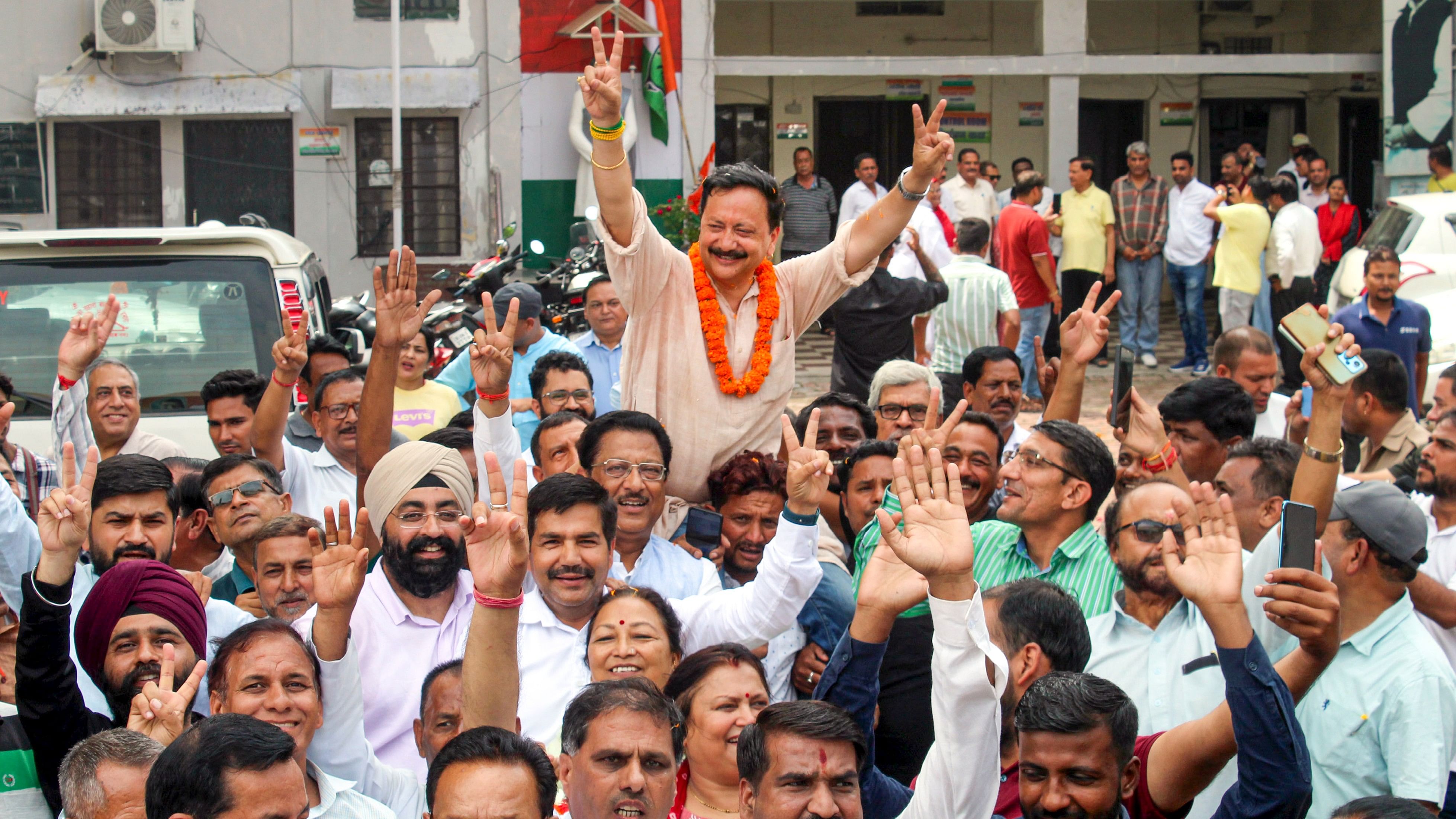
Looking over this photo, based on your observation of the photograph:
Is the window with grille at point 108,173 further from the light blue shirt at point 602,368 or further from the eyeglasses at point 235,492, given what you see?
the eyeglasses at point 235,492

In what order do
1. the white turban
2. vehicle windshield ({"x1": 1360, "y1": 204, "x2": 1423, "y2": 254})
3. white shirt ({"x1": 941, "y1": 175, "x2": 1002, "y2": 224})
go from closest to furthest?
the white turban, vehicle windshield ({"x1": 1360, "y1": 204, "x2": 1423, "y2": 254}), white shirt ({"x1": 941, "y1": 175, "x2": 1002, "y2": 224})

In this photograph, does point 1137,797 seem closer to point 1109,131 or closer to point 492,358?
point 492,358

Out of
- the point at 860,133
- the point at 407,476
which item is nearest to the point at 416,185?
the point at 860,133

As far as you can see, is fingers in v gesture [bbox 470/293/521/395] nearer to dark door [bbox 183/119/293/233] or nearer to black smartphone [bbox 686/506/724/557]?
black smartphone [bbox 686/506/724/557]

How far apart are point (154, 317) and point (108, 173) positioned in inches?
408

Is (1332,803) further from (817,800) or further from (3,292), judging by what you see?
(3,292)

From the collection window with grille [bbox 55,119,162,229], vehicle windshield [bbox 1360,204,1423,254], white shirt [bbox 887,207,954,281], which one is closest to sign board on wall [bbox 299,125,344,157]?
window with grille [bbox 55,119,162,229]

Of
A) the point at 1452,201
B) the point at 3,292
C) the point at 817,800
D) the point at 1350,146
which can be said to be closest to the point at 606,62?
the point at 817,800

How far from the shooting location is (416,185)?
15703 mm

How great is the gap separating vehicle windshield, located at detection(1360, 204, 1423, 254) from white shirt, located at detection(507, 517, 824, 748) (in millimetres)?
8370

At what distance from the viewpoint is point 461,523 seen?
3.26m

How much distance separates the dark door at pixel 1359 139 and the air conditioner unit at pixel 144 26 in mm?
13753

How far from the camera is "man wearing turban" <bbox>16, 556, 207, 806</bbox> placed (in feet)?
10.9

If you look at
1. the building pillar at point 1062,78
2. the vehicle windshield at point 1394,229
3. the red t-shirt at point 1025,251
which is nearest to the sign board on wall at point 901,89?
the building pillar at point 1062,78
